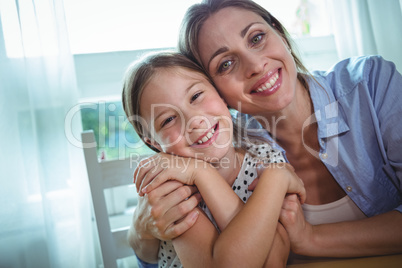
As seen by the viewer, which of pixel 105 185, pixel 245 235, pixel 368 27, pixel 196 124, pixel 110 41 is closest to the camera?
pixel 245 235

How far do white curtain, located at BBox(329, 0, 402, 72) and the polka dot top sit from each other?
1181 mm

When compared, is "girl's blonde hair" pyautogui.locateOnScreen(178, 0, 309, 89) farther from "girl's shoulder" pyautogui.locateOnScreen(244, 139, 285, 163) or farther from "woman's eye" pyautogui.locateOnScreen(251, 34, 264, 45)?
"girl's shoulder" pyautogui.locateOnScreen(244, 139, 285, 163)

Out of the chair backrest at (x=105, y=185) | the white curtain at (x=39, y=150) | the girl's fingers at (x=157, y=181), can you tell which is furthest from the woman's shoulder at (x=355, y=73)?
the white curtain at (x=39, y=150)

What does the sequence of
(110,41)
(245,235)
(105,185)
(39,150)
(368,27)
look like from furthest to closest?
(368,27) < (110,41) < (39,150) < (105,185) < (245,235)

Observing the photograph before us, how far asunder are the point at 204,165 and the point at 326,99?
0.50 meters

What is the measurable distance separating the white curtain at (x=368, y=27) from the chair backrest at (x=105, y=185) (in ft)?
4.98

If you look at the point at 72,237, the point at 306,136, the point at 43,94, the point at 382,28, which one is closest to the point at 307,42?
A: the point at 382,28

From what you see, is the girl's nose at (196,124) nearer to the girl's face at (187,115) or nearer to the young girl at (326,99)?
the girl's face at (187,115)

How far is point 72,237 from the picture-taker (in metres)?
1.53

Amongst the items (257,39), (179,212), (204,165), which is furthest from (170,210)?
(257,39)

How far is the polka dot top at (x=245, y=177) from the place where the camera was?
1.09 metres

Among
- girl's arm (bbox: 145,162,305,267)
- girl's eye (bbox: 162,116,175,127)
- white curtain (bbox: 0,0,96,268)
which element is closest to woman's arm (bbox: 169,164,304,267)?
girl's arm (bbox: 145,162,305,267)

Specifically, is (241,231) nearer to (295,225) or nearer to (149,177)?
(295,225)

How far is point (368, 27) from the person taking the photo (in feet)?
6.53
